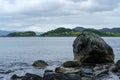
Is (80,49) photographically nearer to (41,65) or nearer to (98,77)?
(41,65)

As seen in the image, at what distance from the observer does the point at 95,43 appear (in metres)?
60.2

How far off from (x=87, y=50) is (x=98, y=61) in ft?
9.91

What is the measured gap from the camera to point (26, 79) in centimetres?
3762

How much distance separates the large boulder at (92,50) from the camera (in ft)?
196

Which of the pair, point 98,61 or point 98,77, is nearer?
point 98,77

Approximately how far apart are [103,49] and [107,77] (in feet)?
48.7

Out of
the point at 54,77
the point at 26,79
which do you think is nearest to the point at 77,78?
the point at 54,77

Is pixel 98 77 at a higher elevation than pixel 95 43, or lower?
lower

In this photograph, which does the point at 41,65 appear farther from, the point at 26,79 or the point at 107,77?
the point at 26,79

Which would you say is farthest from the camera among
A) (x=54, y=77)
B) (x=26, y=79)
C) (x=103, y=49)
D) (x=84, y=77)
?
(x=103, y=49)

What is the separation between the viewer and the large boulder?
59694mm

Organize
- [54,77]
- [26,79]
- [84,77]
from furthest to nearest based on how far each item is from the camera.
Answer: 1. [84,77]
2. [26,79]
3. [54,77]

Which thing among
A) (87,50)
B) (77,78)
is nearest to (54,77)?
(77,78)

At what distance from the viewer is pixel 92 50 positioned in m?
59.5
